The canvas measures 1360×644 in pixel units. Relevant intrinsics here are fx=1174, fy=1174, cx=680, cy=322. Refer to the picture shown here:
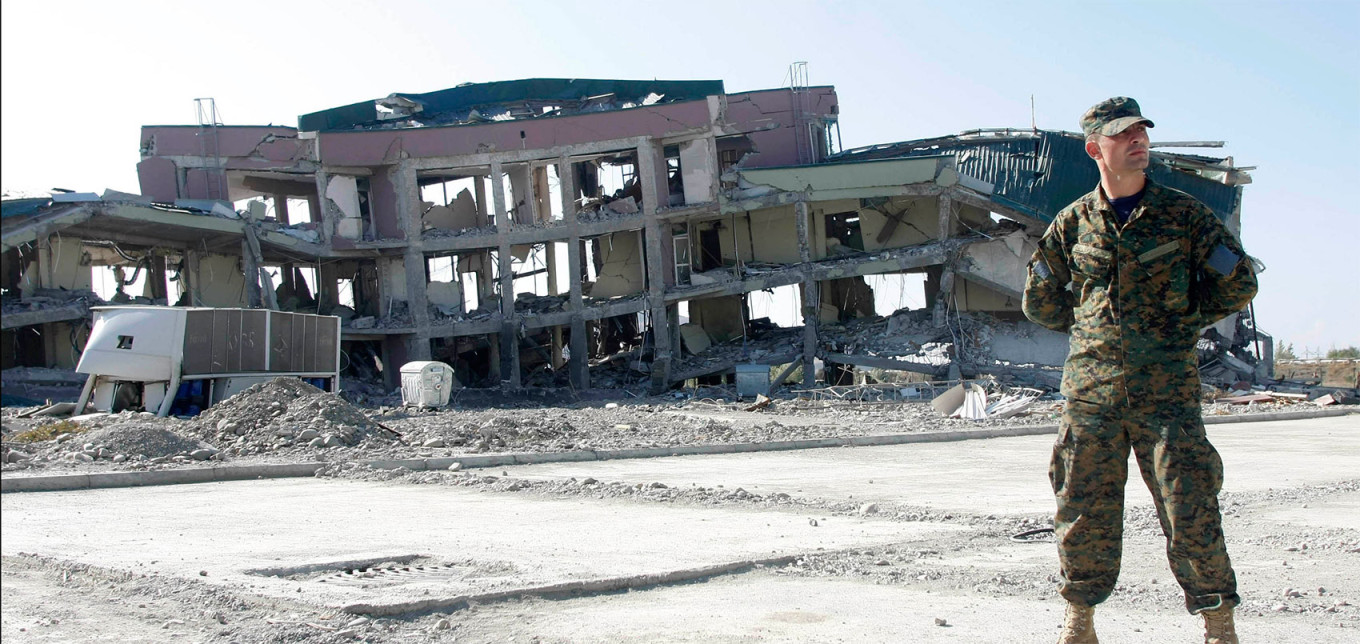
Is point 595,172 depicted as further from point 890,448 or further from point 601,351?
point 890,448

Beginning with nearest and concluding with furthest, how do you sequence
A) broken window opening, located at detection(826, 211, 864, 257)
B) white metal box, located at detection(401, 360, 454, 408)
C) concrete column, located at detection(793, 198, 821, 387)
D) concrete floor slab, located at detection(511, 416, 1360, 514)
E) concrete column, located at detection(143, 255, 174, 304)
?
concrete floor slab, located at detection(511, 416, 1360, 514) < white metal box, located at detection(401, 360, 454, 408) < concrete column, located at detection(143, 255, 174, 304) < concrete column, located at detection(793, 198, 821, 387) < broken window opening, located at detection(826, 211, 864, 257)

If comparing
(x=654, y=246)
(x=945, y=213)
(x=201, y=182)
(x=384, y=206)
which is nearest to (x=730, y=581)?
(x=654, y=246)

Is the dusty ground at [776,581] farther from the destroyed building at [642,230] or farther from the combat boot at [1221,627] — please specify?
the destroyed building at [642,230]

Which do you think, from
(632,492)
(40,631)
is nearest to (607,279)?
(632,492)

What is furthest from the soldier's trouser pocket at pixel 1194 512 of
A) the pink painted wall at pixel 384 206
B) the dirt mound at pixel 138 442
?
the pink painted wall at pixel 384 206

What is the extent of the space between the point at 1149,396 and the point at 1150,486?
1.04 feet

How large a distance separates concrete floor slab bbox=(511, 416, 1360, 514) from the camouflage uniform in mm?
4317

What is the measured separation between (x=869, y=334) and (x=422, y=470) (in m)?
22.2

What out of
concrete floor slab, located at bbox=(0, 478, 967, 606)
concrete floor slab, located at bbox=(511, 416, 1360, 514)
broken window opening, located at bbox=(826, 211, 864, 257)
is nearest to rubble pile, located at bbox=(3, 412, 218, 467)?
concrete floor slab, located at bbox=(0, 478, 967, 606)

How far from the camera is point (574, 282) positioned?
33.2 metres

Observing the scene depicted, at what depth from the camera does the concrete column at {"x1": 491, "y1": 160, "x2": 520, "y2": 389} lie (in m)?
32.9

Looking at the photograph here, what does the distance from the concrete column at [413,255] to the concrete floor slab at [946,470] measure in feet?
66.3

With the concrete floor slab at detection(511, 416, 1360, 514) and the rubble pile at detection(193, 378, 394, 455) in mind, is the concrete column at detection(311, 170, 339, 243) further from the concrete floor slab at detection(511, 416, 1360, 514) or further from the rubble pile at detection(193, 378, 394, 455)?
the concrete floor slab at detection(511, 416, 1360, 514)

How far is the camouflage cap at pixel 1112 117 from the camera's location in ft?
13.1
